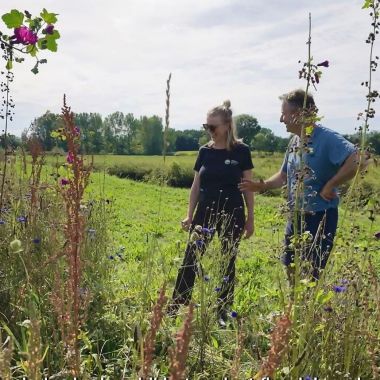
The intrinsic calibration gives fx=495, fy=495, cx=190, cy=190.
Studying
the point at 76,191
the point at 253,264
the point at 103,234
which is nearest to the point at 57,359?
the point at 76,191

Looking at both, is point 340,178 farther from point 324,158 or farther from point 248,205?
point 248,205

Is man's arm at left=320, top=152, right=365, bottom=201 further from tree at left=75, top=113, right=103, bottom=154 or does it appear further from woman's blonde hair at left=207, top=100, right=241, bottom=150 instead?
tree at left=75, top=113, right=103, bottom=154

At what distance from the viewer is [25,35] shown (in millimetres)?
2182

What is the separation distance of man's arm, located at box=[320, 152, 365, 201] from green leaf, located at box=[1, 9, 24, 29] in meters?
2.08

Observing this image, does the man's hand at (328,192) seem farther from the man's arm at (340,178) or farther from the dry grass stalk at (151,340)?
the dry grass stalk at (151,340)

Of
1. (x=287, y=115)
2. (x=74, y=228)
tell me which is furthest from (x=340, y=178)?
(x=74, y=228)

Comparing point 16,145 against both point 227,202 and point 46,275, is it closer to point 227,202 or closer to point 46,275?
point 46,275

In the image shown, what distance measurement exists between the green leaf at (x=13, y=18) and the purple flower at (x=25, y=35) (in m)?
0.05

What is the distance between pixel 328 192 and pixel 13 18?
7.18ft

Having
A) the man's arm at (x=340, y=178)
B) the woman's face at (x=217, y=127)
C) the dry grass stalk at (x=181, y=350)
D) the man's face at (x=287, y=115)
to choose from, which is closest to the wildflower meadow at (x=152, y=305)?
the dry grass stalk at (x=181, y=350)

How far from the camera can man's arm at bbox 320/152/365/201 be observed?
3179 mm

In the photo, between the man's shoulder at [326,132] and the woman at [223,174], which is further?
the woman at [223,174]

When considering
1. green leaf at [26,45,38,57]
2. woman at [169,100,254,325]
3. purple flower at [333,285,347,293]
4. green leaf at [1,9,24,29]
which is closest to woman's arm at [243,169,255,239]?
woman at [169,100,254,325]

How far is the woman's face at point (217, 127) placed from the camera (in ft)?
13.5
